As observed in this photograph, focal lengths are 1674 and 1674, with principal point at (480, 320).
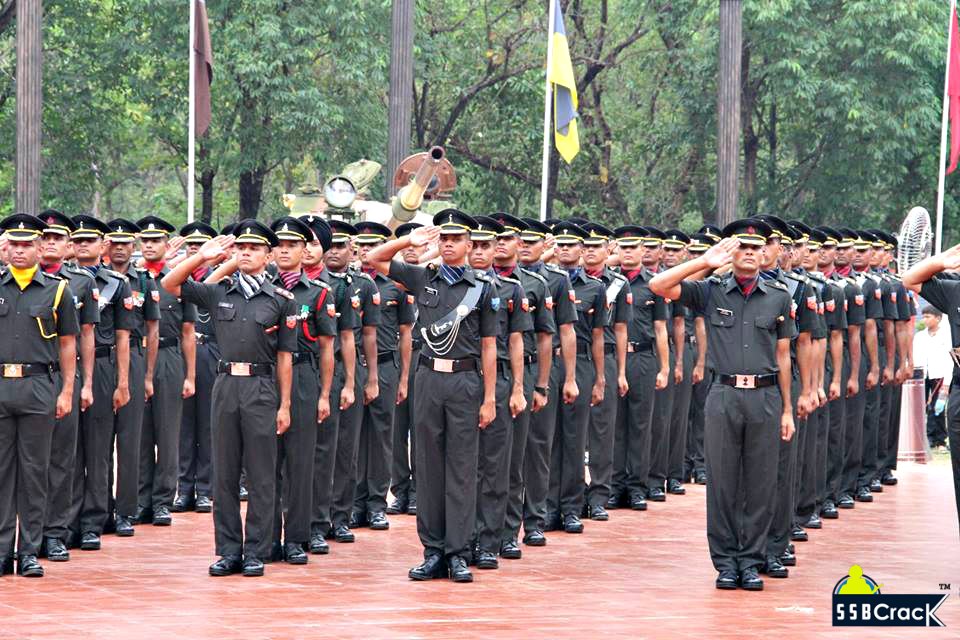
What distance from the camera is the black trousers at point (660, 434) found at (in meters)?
15.0

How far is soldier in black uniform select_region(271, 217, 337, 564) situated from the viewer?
36.1 ft

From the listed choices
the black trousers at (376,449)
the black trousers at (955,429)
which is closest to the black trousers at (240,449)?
the black trousers at (376,449)

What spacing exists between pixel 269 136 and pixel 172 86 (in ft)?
7.87

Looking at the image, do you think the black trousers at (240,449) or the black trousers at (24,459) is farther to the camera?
the black trousers at (240,449)

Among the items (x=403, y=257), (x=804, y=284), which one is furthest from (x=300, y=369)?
(x=804, y=284)

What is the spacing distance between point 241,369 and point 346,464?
2192 millimetres

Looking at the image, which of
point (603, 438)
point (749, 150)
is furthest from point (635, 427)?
point (749, 150)

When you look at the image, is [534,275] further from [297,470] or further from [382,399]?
[297,470]

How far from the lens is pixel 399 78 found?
2203 cm

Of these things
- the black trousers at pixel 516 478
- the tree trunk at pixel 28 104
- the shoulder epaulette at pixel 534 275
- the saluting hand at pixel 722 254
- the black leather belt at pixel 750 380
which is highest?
the tree trunk at pixel 28 104

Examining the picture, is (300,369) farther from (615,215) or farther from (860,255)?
(615,215)

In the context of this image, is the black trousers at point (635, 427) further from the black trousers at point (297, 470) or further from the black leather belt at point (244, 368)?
the black leather belt at point (244, 368)

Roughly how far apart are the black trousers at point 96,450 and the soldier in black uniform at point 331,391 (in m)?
1.51

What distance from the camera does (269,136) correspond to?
3106 centimetres
